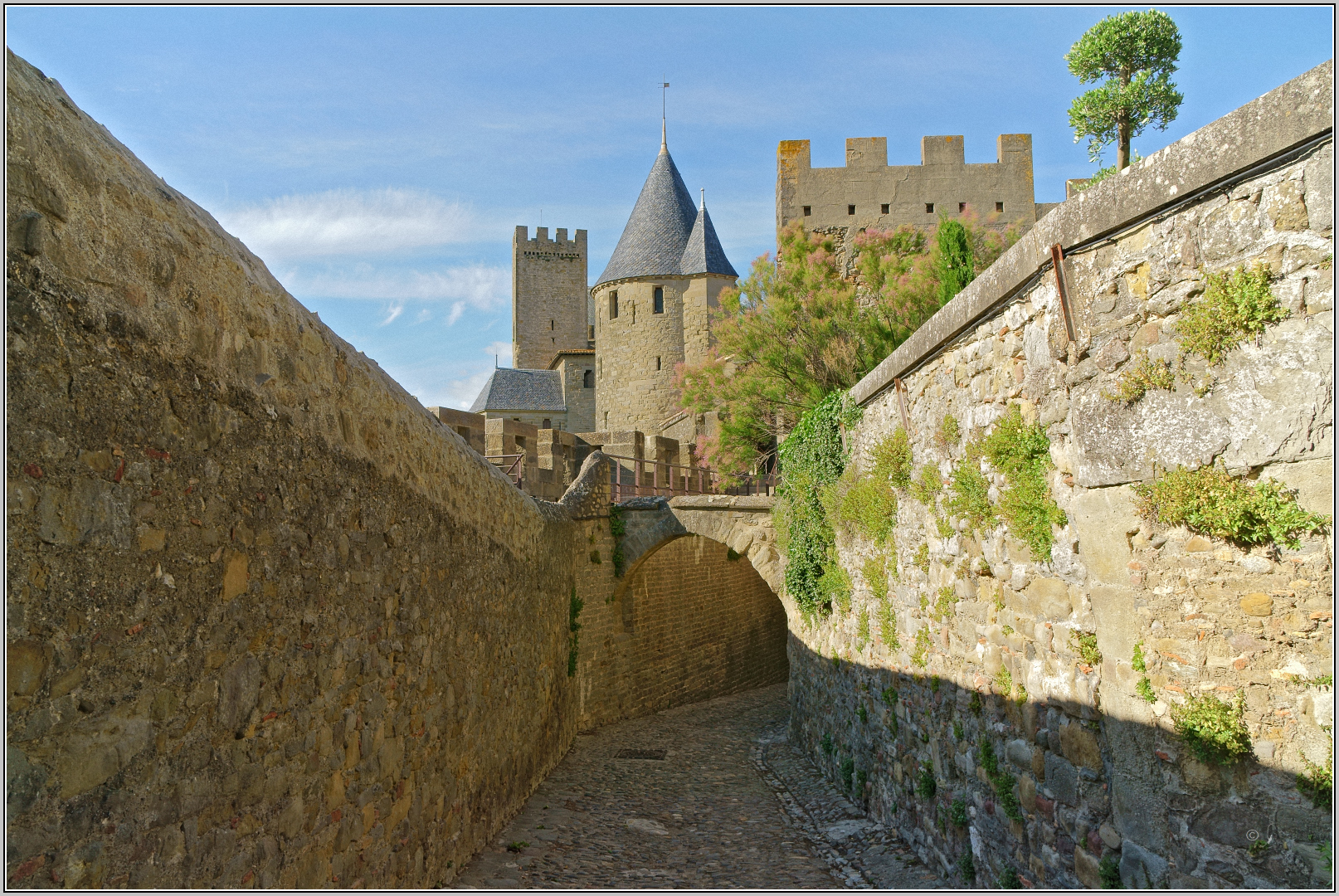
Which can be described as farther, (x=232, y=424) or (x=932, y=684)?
(x=932, y=684)

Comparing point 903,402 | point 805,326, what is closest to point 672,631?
point 805,326

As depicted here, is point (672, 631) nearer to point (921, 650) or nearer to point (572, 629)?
point (572, 629)

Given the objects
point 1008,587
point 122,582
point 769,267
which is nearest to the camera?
point 122,582

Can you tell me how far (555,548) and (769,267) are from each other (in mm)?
7214

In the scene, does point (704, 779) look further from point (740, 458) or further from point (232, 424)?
point (232, 424)

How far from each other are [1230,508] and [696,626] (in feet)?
45.9

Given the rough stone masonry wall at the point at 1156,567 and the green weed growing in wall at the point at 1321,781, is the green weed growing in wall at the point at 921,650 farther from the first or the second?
the green weed growing in wall at the point at 1321,781

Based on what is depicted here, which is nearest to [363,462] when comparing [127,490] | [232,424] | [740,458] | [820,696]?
[232,424]

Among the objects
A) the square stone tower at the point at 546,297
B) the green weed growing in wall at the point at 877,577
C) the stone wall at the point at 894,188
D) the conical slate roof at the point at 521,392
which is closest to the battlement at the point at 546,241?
the square stone tower at the point at 546,297

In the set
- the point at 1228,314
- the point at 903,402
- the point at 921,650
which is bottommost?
the point at 921,650

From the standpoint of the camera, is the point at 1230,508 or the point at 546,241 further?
the point at 546,241

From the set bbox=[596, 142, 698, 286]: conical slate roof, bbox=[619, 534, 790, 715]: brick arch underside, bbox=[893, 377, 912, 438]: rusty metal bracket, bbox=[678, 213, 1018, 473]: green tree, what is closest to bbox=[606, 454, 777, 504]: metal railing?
bbox=[678, 213, 1018, 473]: green tree

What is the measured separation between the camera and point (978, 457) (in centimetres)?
494

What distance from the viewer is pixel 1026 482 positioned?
433 cm
